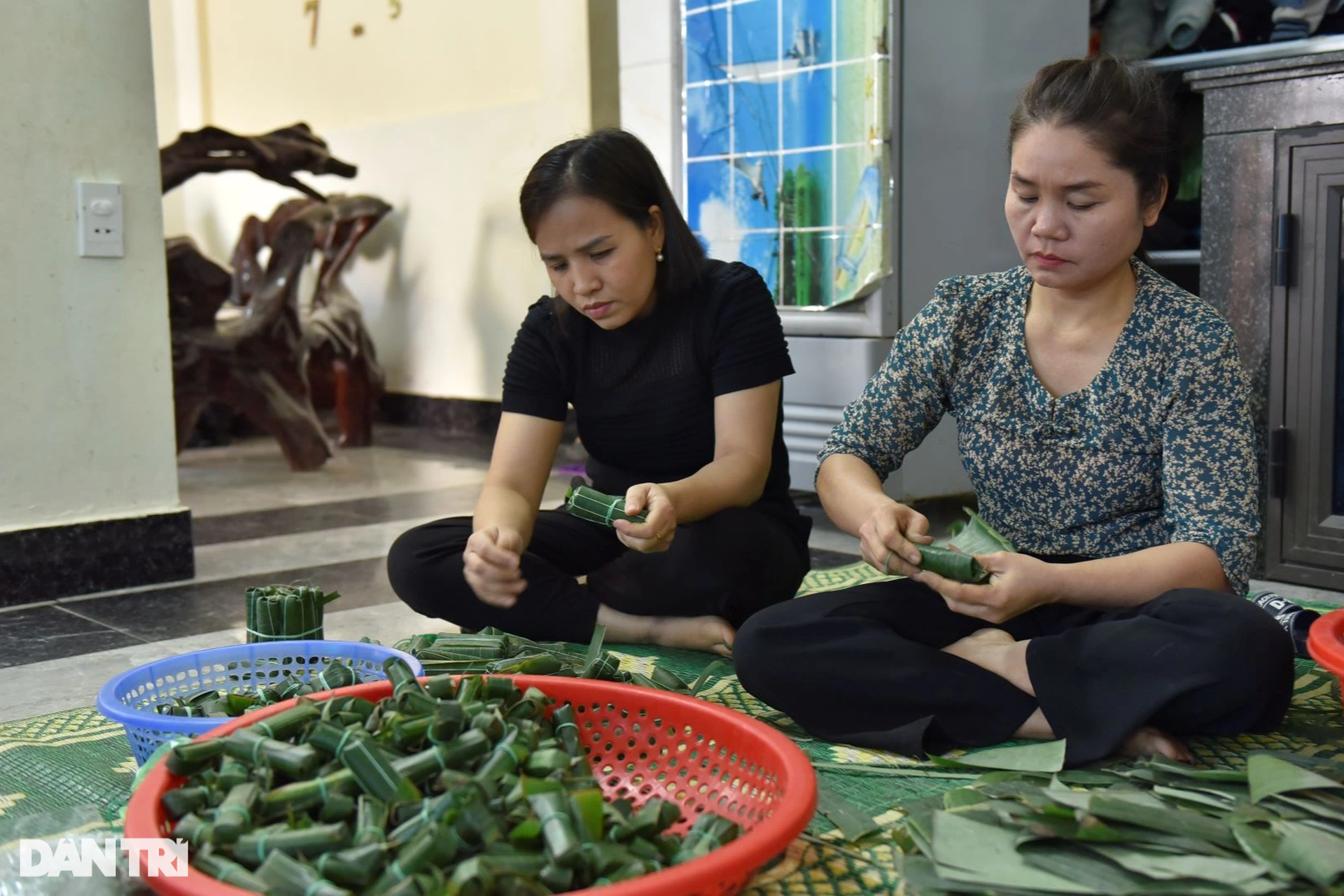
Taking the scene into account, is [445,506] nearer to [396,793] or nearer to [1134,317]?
[1134,317]

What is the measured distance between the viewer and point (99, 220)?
8.34 feet

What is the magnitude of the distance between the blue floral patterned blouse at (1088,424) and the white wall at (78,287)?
157cm

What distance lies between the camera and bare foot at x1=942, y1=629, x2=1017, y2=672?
1544 mm

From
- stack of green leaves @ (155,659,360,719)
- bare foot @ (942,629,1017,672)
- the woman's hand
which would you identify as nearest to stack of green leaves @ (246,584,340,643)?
stack of green leaves @ (155,659,360,719)

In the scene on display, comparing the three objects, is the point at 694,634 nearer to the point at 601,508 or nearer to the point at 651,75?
the point at 601,508

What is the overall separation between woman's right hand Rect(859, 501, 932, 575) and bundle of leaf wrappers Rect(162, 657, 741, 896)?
423 millimetres

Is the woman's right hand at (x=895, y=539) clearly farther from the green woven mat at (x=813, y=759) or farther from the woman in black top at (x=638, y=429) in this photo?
the woman in black top at (x=638, y=429)

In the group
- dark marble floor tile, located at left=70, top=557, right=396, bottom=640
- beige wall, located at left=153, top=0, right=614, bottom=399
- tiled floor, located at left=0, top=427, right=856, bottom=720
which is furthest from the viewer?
beige wall, located at left=153, top=0, right=614, bottom=399

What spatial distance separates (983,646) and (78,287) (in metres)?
1.87

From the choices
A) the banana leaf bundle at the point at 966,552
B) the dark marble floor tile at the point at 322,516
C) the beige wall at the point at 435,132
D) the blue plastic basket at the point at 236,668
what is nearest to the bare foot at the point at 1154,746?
the banana leaf bundle at the point at 966,552

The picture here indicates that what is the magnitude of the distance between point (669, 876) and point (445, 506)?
2.70 metres

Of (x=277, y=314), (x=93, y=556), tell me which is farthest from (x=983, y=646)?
(x=277, y=314)

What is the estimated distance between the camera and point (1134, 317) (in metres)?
1.56

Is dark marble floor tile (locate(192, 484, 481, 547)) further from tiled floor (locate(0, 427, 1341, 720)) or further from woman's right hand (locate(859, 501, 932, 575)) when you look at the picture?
woman's right hand (locate(859, 501, 932, 575))
